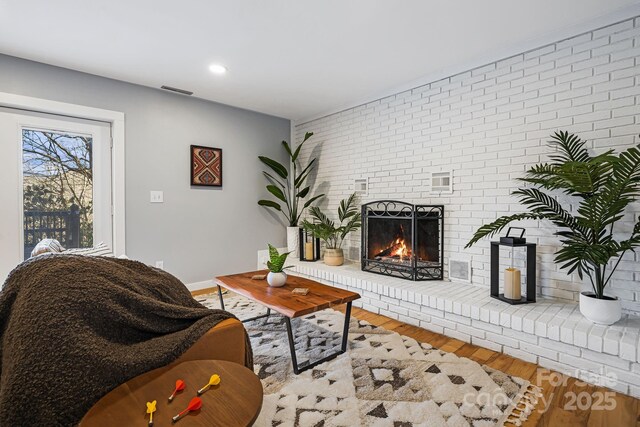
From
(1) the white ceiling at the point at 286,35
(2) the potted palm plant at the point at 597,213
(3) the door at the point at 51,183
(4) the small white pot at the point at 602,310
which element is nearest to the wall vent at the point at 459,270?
(2) the potted palm plant at the point at 597,213

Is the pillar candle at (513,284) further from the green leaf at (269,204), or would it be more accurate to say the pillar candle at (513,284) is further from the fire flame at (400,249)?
the green leaf at (269,204)

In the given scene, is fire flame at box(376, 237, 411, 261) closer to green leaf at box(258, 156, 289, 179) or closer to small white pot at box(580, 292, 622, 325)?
small white pot at box(580, 292, 622, 325)

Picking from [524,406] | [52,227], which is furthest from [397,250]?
[52,227]

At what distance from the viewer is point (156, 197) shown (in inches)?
140

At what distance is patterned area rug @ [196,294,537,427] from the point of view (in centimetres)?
159

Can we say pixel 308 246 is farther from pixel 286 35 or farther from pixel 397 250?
pixel 286 35

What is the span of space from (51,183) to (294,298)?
8.65 ft

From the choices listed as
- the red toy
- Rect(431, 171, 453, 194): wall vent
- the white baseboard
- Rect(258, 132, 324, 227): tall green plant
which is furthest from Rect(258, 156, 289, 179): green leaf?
the red toy

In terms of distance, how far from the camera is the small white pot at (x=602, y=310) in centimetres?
195

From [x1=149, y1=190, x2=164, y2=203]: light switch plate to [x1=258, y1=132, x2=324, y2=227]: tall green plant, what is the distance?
4.00 ft

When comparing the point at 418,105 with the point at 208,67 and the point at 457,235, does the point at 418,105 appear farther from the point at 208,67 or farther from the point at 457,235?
the point at 208,67

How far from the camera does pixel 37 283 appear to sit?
3.65 feet

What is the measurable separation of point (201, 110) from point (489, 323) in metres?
3.65

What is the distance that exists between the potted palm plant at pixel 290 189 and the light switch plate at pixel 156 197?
1219mm
